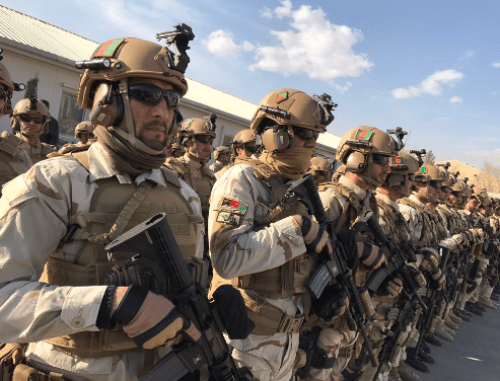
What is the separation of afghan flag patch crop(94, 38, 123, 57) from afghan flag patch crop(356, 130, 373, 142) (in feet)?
10.5

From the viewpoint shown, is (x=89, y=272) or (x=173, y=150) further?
(x=173, y=150)

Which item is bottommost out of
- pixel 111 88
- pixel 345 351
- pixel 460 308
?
pixel 460 308

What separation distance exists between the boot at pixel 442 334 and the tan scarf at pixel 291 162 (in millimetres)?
7152

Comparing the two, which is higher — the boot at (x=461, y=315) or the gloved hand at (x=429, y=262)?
the gloved hand at (x=429, y=262)

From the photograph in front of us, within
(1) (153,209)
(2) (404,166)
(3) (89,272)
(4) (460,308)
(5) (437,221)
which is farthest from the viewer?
(4) (460,308)

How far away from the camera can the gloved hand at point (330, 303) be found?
128 inches

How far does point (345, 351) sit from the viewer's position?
13.5 ft

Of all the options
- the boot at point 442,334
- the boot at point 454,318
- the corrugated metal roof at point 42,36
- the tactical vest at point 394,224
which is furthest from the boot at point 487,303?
the corrugated metal roof at point 42,36

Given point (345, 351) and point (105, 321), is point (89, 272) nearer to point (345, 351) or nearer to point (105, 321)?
point (105, 321)

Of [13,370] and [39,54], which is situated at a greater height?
[39,54]

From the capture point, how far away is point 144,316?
1521 millimetres

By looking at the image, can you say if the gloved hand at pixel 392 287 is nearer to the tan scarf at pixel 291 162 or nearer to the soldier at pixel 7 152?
the tan scarf at pixel 291 162

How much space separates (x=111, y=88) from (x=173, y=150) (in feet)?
19.7

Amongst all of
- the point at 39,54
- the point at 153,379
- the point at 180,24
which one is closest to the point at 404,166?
the point at 180,24
